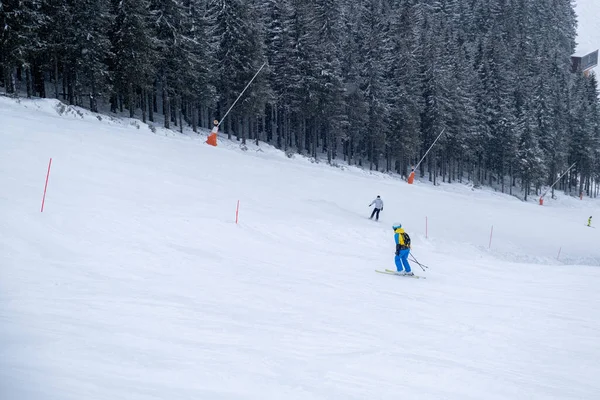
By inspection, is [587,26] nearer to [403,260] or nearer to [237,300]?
[403,260]

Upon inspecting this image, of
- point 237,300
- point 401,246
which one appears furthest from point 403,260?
point 237,300

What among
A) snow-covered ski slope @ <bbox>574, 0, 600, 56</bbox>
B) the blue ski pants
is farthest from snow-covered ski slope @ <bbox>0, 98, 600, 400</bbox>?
snow-covered ski slope @ <bbox>574, 0, 600, 56</bbox>

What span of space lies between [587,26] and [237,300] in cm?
17491

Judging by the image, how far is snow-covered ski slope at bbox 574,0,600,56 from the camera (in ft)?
435

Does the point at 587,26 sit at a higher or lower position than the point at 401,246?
higher

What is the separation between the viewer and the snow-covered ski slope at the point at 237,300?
5.08 metres

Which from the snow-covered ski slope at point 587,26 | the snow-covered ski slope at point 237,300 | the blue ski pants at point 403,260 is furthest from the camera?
the snow-covered ski slope at point 587,26

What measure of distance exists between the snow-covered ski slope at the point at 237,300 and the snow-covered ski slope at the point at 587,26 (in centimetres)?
13799

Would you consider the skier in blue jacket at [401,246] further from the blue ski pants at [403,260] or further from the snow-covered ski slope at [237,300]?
the snow-covered ski slope at [237,300]

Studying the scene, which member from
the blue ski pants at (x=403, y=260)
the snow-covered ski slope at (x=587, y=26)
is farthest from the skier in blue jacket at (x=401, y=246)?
the snow-covered ski slope at (x=587, y=26)

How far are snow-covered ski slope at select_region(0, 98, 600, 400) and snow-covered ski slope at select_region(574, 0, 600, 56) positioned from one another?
137989 mm

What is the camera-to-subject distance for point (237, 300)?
326 inches

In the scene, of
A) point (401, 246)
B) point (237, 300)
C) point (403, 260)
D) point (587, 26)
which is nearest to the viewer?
point (237, 300)

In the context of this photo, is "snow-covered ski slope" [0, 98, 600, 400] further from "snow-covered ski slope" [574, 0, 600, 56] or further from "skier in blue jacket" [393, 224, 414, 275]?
"snow-covered ski slope" [574, 0, 600, 56]
